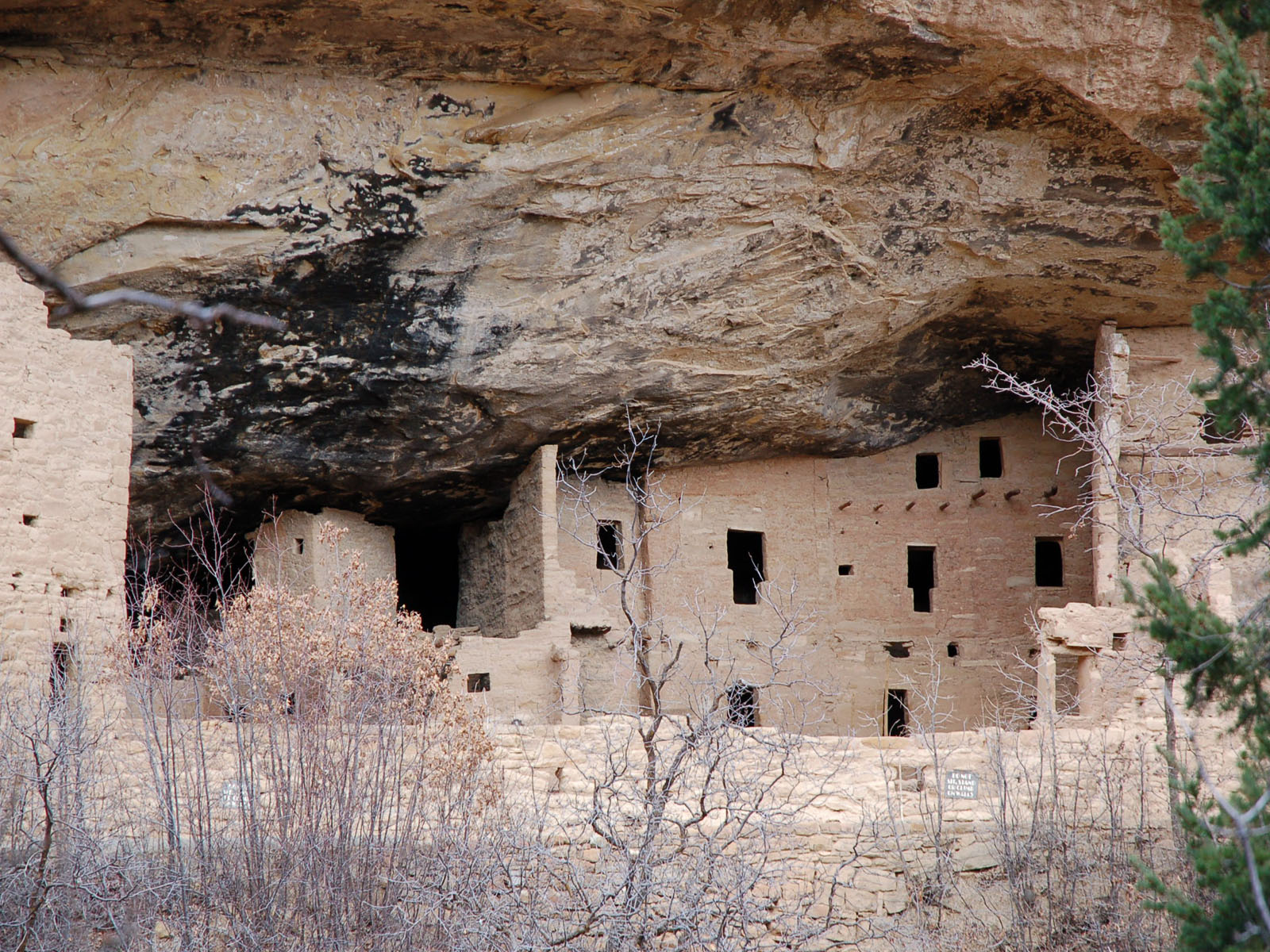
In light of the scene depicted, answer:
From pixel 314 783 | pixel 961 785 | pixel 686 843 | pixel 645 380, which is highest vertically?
pixel 645 380

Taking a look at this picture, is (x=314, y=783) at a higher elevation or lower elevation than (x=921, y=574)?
lower

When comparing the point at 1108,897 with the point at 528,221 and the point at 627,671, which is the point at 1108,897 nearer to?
the point at 627,671

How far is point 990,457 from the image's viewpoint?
21781 mm

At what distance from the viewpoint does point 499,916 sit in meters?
10.8

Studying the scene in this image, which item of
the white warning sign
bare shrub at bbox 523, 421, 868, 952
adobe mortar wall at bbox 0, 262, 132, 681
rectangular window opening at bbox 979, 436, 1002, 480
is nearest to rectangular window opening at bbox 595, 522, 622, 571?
bare shrub at bbox 523, 421, 868, 952

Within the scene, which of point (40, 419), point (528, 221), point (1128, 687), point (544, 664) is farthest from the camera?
point (544, 664)

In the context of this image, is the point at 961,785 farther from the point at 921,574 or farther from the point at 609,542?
the point at 921,574

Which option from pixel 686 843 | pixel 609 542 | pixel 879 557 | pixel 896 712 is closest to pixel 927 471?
pixel 879 557

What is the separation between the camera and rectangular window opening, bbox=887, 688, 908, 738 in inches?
813

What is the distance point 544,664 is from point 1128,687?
663 centimetres

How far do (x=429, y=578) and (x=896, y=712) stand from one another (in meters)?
7.27

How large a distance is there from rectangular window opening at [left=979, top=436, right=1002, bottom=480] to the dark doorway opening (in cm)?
785

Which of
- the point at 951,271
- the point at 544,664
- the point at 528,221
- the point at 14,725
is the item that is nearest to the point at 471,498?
the point at 544,664

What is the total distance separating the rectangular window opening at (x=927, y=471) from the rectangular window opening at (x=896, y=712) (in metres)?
3.11
